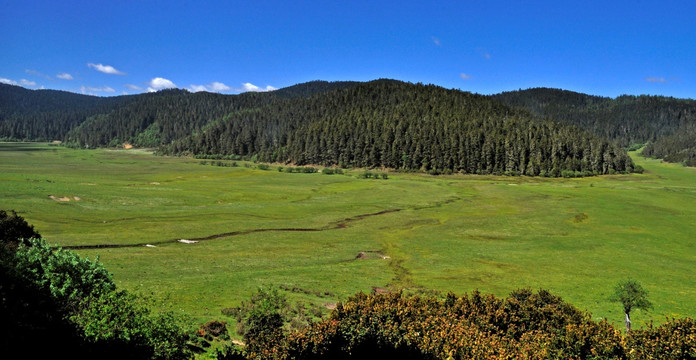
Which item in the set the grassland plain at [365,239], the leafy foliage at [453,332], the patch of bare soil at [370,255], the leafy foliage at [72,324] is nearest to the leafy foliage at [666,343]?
the leafy foliage at [453,332]

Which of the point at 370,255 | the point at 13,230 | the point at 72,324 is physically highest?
the point at 13,230

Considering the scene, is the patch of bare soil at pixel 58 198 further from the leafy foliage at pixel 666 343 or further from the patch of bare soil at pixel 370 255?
the leafy foliage at pixel 666 343

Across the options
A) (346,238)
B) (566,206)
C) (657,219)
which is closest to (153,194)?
A: (346,238)

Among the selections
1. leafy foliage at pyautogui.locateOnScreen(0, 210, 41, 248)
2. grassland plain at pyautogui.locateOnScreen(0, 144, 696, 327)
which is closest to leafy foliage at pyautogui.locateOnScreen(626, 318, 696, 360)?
grassland plain at pyautogui.locateOnScreen(0, 144, 696, 327)

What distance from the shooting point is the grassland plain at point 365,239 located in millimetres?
46531

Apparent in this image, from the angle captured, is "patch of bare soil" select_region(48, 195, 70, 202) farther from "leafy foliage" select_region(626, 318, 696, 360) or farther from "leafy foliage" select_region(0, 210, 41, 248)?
"leafy foliage" select_region(626, 318, 696, 360)

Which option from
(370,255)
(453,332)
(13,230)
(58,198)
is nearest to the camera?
(453,332)

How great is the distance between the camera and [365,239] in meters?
75.0

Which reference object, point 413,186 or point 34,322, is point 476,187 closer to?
point 413,186

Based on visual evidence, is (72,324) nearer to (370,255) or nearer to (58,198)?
(370,255)

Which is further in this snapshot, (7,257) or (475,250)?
(475,250)

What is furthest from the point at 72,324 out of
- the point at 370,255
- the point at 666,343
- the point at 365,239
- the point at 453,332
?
the point at 365,239

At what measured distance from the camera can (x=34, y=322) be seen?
22203 mm

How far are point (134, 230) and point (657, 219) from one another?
361 ft
